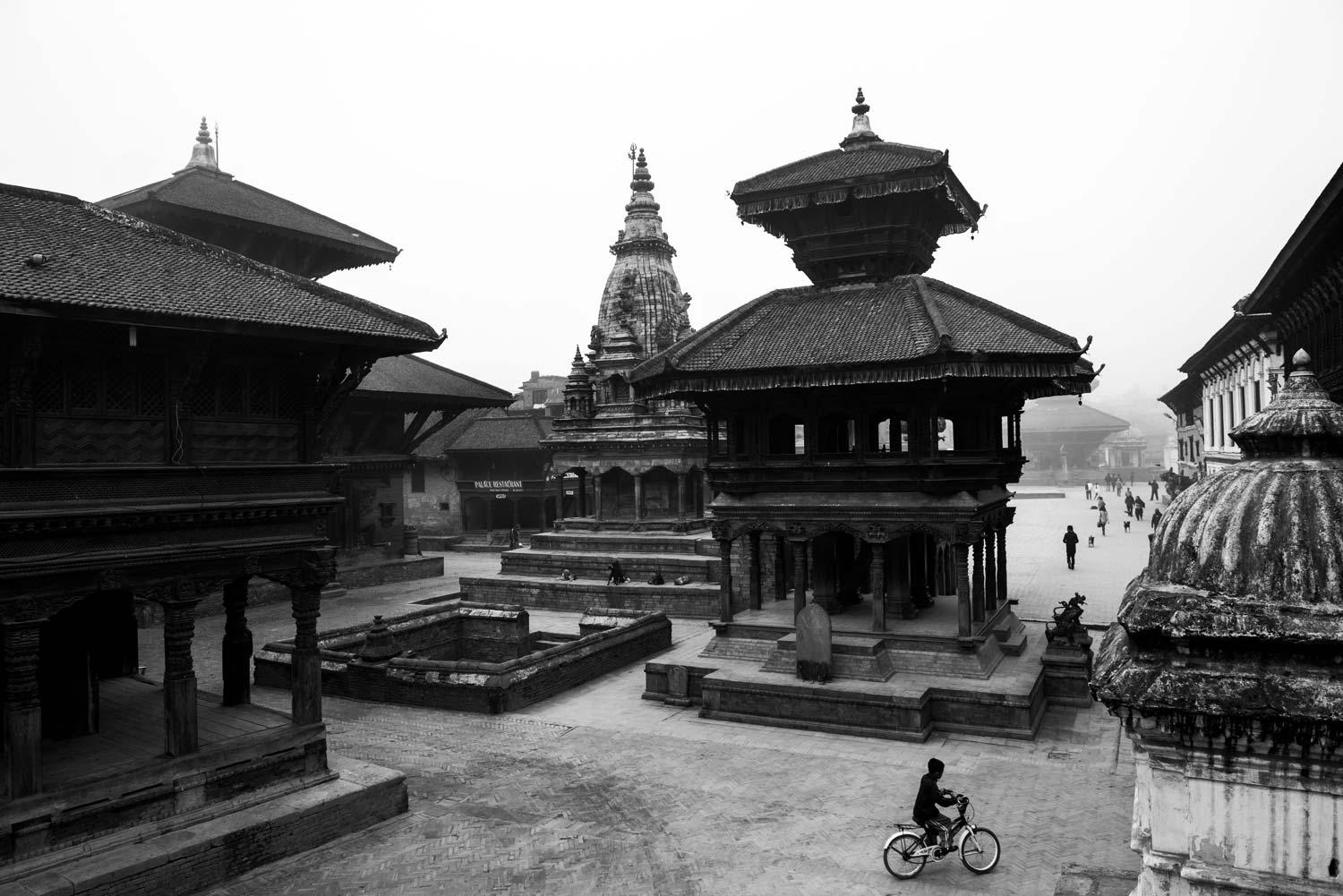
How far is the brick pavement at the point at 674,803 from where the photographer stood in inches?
441

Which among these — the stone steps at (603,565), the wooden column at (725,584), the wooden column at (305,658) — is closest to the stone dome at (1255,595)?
the wooden column at (305,658)

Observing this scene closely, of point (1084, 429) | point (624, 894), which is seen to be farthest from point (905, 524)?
point (1084, 429)

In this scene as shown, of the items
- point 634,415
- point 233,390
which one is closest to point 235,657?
point 233,390

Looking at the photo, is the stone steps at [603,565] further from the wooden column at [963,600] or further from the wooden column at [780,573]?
the wooden column at [963,600]

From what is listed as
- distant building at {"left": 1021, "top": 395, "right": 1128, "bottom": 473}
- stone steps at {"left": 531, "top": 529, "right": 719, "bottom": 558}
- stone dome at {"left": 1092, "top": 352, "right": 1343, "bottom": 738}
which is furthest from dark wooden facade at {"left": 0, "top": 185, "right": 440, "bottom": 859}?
distant building at {"left": 1021, "top": 395, "right": 1128, "bottom": 473}

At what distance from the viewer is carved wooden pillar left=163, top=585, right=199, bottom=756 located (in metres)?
11.9

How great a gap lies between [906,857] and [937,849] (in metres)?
0.38

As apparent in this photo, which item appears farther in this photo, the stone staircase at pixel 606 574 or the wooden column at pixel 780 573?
the stone staircase at pixel 606 574

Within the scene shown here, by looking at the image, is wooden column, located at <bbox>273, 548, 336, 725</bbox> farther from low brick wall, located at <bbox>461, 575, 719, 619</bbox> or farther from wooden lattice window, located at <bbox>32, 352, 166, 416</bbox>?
low brick wall, located at <bbox>461, 575, 719, 619</bbox>

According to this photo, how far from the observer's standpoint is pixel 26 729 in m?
10.6

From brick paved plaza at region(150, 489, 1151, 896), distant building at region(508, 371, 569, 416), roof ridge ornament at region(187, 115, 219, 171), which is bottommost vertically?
brick paved plaza at region(150, 489, 1151, 896)

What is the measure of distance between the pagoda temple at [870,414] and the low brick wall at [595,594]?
254 inches

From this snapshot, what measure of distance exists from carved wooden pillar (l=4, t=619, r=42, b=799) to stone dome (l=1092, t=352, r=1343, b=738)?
11377 millimetres

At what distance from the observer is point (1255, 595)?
5.21m
